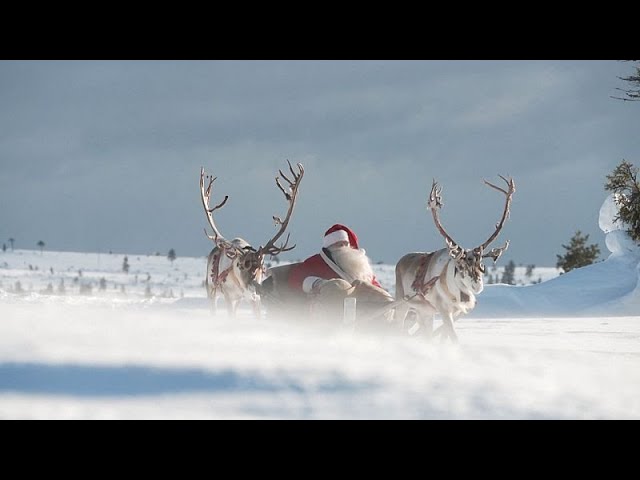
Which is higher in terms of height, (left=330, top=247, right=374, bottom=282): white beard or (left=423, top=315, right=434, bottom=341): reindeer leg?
(left=330, top=247, right=374, bottom=282): white beard

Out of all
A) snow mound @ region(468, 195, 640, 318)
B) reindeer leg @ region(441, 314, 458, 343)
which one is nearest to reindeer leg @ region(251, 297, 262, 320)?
reindeer leg @ region(441, 314, 458, 343)

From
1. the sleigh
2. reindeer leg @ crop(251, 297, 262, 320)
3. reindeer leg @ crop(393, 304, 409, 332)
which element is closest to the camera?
the sleigh

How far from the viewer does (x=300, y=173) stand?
10633 millimetres

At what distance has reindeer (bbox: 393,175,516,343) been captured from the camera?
950cm

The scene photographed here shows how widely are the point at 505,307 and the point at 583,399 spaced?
18103mm

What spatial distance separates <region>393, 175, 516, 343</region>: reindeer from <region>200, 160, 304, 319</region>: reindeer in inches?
71.2

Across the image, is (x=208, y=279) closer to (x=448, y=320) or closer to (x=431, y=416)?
(x=448, y=320)

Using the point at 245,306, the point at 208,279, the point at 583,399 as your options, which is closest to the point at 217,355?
the point at 583,399

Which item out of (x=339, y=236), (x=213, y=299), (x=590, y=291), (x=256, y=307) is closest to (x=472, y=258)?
(x=339, y=236)

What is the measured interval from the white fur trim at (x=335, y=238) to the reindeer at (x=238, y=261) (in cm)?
84

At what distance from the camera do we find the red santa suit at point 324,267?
8.91 meters

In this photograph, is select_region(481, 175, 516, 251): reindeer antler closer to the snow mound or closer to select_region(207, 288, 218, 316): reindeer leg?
select_region(207, 288, 218, 316): reindeer leg

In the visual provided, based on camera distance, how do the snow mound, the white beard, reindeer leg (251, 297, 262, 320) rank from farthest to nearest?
the snow mound, reindeer leg (251, 297, 262, 320), the white beard

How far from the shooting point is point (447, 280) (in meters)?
9.85
